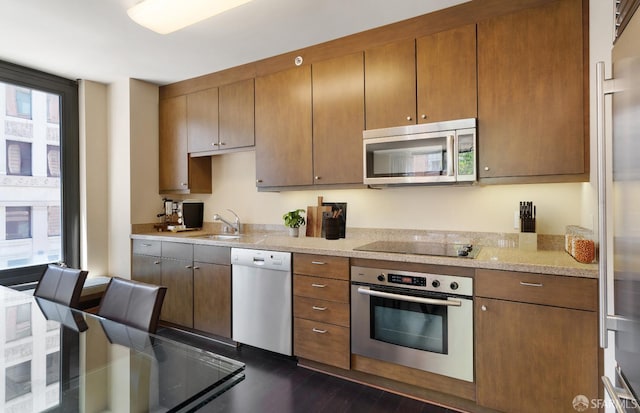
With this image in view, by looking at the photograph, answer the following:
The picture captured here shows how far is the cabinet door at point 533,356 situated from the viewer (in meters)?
1.65

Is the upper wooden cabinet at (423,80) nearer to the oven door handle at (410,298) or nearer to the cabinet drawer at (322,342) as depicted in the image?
the oven door handle at (410,298)

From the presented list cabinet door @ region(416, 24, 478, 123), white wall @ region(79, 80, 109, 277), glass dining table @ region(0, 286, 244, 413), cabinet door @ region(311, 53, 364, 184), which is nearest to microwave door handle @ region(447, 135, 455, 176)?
cabinet door @ region(416, 24, 478, 123)

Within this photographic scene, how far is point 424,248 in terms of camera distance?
2.36 m

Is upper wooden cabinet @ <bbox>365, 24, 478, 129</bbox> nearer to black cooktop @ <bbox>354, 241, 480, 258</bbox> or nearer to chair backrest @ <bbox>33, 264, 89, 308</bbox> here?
black cooktop @ <bbox>354, 241, 480, 258</bbox>

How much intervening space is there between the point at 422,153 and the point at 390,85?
1.90 feet

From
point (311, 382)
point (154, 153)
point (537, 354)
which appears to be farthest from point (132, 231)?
point (537, 354)

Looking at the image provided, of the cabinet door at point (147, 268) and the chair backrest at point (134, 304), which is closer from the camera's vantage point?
the chair backrest at point (134, 304)

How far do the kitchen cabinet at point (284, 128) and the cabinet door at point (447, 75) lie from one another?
37.2 inches

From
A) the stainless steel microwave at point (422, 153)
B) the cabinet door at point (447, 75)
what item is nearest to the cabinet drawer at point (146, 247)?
the stainless steel microwave at point (422, 153)

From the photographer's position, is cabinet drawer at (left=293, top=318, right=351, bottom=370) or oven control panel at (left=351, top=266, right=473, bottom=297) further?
cabinet drawer at (left=293, top=318, right=351, bottom=370)

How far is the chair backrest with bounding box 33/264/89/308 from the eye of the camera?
1.97 meters

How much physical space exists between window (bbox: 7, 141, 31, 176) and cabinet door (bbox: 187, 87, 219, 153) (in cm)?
147

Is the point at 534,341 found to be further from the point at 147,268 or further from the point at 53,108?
the point at 53,108

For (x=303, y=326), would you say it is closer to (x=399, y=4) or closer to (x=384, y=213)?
(x=384, y=213)
